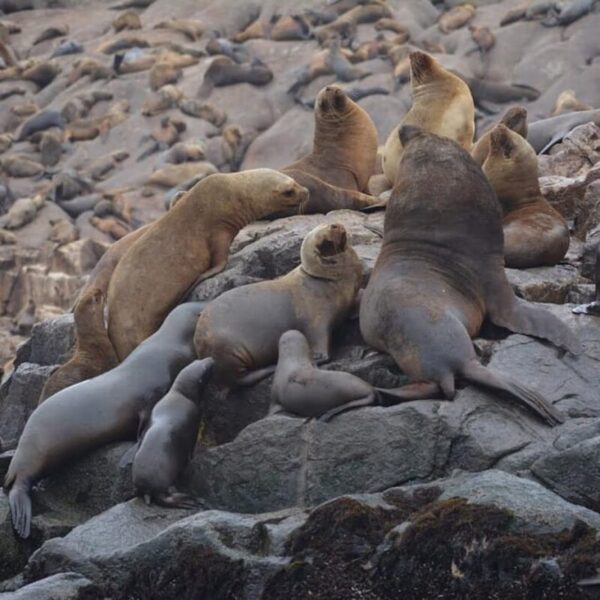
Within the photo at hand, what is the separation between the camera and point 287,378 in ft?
25.3

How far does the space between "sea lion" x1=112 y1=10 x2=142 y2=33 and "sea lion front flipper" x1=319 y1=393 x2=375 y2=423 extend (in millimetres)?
25949

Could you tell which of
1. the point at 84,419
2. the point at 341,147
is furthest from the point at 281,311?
the point at 341,147

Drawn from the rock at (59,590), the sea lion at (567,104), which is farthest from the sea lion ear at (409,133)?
the sea lion at (567,104)

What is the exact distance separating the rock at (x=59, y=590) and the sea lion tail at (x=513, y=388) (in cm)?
212

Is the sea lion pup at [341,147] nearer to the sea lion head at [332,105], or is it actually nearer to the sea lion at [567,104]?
the sea lion head at [332,105]

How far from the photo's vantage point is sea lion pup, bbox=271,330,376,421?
745cm

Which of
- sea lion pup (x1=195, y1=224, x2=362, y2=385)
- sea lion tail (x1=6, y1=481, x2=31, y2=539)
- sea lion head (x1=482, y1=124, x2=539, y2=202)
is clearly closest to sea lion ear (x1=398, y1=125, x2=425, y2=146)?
sea lion pup (x1=195, y1=224, x2=362, y2=385)

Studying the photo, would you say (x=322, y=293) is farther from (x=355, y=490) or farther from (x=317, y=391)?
(x=355, y=490)

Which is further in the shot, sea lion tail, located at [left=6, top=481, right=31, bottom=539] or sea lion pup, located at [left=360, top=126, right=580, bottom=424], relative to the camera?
sea lion tail, located at [left=6, top=481, right=31, bottom=539]

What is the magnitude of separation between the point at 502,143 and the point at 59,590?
15.8ft

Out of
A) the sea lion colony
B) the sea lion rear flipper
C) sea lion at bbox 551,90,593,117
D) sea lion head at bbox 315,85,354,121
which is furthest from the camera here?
sea lion at bbox 551,90,593,117

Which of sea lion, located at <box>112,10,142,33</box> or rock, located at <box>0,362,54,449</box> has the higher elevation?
rock, located at <box>0,362,54,449</box>

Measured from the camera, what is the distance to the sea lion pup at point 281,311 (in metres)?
8.38

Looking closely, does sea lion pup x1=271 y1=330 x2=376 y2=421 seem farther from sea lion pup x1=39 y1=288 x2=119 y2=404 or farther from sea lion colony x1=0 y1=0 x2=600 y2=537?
sea lion pup x1=39 y1=288 x2=119 y2=404
